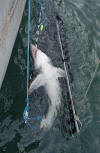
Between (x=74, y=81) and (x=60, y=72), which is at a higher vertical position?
(x=60, y=72)

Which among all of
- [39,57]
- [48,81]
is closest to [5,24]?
[39,57]

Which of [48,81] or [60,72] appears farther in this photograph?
[60,72]

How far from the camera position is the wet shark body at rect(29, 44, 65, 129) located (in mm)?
5918

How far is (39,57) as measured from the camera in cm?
741

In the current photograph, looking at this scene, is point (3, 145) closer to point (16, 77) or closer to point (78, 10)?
point (16, 77)

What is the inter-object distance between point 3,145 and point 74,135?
5.55ft

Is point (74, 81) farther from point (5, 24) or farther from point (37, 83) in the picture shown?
point (5, 24)

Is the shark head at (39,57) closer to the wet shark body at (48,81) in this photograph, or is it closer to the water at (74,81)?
the wet shark body at (48,81)

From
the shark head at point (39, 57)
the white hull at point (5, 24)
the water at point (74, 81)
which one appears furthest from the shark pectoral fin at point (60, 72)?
the white hull at point (5, 24)

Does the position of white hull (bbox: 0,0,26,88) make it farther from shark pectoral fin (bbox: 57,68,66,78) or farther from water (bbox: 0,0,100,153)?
shark pectoral fin (bbox: 57,68,66,78)

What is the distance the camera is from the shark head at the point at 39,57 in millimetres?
7268

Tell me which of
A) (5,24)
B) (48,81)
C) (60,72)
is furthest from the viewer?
(60,72)

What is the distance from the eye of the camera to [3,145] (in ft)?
17.7

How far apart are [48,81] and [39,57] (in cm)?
103
